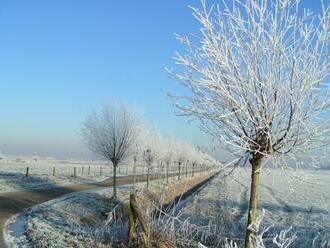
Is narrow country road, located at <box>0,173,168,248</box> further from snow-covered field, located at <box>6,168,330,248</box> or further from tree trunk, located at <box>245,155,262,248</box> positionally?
tree trunk, located at <box>245,155,262,248</box>

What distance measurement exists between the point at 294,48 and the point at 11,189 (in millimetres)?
26218

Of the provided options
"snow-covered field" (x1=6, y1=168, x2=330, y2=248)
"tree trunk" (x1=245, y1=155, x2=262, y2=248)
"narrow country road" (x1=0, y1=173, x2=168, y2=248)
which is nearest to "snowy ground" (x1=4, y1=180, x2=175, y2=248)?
"snow-covered field" (x1=6, y1=168, x2=330, y2=248)

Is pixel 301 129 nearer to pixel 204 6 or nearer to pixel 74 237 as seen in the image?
pixel 204 6

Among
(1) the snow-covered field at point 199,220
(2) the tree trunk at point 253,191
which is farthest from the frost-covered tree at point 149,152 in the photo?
(2) the tree trunk at point 253,191

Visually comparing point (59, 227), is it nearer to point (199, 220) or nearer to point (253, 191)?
point (199, 220)

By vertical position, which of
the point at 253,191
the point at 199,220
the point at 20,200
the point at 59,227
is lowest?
the point at 59,227

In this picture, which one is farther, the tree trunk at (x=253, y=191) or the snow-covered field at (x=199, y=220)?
the snow-covered field at (x=199, y=220)

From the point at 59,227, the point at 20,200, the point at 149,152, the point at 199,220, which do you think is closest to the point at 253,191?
the point at 199,220

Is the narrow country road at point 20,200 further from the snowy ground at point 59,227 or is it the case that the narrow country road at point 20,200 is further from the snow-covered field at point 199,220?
the snow-covered field at point 199,220

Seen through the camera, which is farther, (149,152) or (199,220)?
(149,152)

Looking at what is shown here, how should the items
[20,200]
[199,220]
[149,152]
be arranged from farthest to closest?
[149,152], [20,200], [199,220]

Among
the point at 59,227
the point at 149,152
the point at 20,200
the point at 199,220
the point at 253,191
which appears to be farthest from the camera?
the point at 149,152

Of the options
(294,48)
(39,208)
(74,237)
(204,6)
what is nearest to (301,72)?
(294,48)

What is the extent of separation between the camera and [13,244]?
13.3 metres
